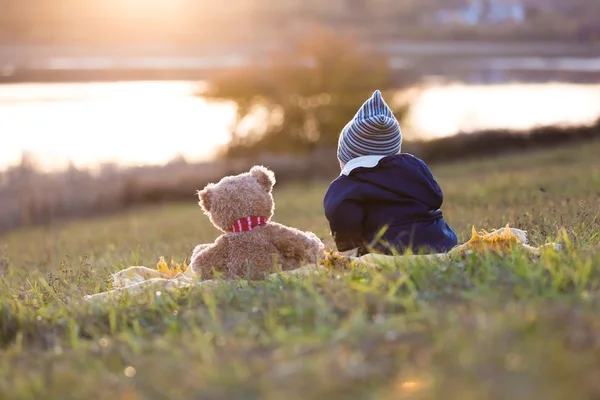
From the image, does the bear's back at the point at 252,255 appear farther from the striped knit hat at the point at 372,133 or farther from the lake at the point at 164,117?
the lake at the point at 164,117

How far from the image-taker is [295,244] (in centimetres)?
539

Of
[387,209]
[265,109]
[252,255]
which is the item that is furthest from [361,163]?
[265,109]

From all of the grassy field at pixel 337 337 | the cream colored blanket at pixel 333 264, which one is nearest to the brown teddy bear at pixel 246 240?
the cream colored blanket at pixel 333 264

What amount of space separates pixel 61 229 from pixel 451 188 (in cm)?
741

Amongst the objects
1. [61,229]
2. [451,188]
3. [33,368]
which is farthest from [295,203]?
[33,368]

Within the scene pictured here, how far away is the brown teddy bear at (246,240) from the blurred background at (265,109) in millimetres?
14079

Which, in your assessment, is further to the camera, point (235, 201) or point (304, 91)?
point (304, 91)

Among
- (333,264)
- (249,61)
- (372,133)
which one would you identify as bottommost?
(333,264)

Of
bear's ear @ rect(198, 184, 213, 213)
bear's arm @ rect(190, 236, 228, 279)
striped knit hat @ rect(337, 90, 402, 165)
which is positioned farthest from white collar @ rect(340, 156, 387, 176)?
bear's arm @ rect(190, 236, 228, 279)

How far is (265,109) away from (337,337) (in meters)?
26.6

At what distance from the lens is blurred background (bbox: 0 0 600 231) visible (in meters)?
20.5

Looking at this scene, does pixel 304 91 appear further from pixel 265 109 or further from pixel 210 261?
pixel 210 261

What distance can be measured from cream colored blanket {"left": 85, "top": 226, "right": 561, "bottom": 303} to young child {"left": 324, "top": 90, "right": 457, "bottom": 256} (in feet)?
0.99

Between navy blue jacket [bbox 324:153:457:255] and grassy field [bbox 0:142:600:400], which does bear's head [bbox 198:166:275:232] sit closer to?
navy blue jacket [bbox 324:153:457:255]
